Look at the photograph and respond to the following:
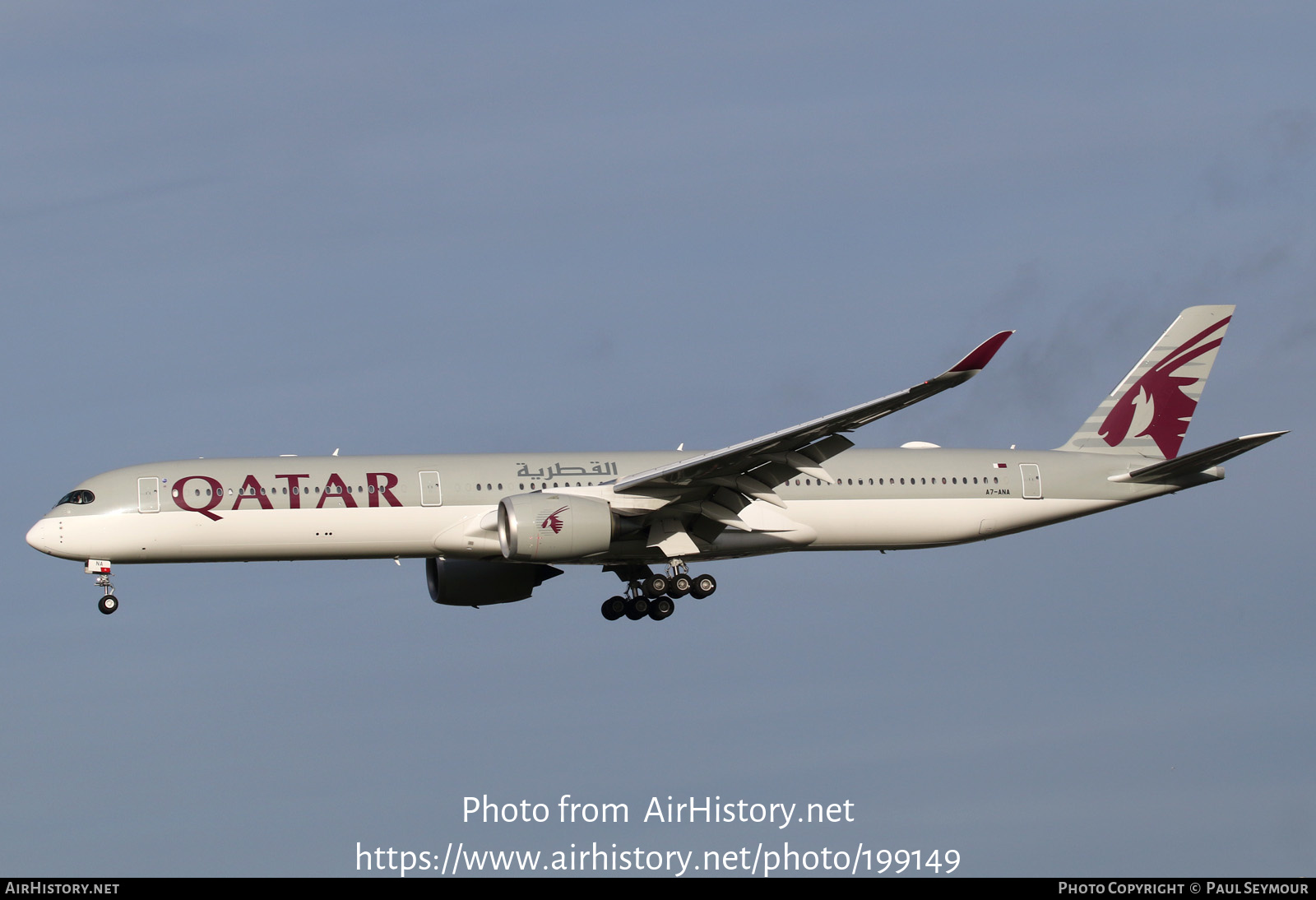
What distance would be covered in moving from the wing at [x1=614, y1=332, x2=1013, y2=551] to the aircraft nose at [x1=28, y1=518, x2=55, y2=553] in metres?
13.0

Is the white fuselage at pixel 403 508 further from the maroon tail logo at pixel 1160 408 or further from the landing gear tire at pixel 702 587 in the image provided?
the maroon tail logo at pixel 1160 408

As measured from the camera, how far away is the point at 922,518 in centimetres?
4300

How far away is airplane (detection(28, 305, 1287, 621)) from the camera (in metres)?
38.6

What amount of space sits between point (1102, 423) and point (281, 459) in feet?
69.1

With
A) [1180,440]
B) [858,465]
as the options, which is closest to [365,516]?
[858,465]

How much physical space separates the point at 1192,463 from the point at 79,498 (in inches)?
1045

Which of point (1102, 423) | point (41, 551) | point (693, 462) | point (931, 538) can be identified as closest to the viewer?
point (693, 462)

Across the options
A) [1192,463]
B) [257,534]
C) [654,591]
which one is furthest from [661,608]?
[1192,463]

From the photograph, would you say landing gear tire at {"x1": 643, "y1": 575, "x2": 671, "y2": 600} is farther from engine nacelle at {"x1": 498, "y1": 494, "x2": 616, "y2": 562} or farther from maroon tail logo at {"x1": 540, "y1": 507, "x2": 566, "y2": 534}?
maroon tail logo at {"x1": 540, "y1": 507, "x2": 566, "y2": 534}

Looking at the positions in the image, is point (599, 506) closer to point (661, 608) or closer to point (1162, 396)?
point (661, 608)

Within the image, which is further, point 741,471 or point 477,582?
point 477,582

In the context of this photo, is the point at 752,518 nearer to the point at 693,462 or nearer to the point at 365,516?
the point at 693,462

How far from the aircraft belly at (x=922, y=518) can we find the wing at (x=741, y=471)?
2.44 metres

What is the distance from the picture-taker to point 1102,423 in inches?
1812
